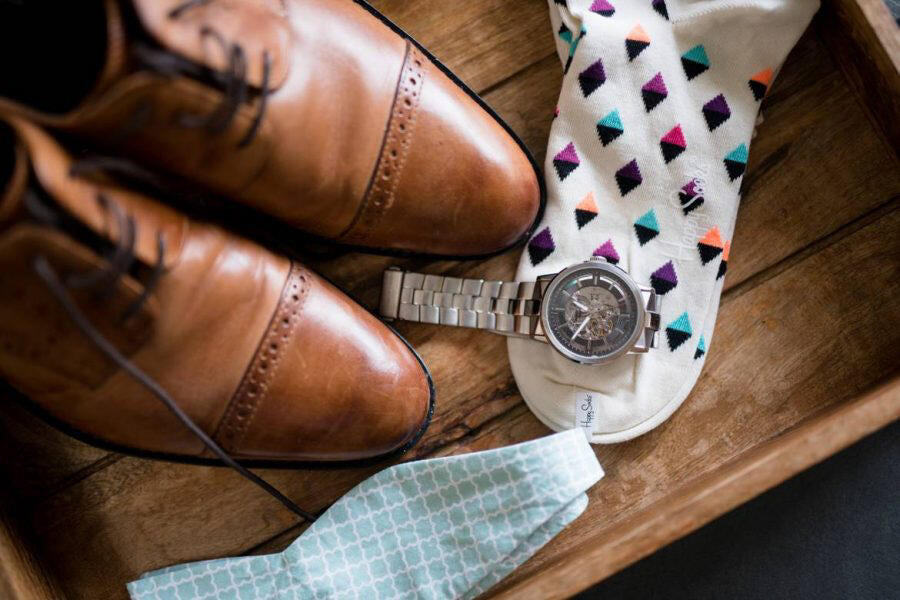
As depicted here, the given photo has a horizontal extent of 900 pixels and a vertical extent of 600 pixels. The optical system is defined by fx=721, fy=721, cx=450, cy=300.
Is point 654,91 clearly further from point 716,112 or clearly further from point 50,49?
point 50,49

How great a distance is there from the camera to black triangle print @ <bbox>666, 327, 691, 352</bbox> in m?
0.77

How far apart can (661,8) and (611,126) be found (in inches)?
5.5

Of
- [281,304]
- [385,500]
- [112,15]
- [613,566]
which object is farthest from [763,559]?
[112,15]

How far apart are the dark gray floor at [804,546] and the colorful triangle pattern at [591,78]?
0.53m

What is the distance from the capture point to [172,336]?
0.62m

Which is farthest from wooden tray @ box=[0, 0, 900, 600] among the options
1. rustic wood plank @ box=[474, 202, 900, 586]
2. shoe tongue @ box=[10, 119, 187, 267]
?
shoe tongue @ box=[10, 119, 187, 267]

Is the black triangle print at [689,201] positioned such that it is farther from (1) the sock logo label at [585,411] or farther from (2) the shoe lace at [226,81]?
(2) the shoe lace at [226,81]

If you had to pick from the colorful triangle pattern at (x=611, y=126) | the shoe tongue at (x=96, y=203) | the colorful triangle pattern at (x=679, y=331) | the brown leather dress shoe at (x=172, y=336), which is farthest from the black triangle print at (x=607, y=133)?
the shoe tongue at (x=96, y=203)

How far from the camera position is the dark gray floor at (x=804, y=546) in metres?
0.86

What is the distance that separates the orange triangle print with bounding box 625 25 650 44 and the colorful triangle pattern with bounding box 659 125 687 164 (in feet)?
0.33

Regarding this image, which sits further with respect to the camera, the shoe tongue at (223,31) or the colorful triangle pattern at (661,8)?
the colorful triangle pattern at (661,8)

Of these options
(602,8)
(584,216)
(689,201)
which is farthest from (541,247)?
(602,8)

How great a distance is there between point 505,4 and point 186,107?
0.41m

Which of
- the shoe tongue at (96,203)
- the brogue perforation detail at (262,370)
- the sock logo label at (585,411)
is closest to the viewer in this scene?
the shoe tongue at (96,203)
